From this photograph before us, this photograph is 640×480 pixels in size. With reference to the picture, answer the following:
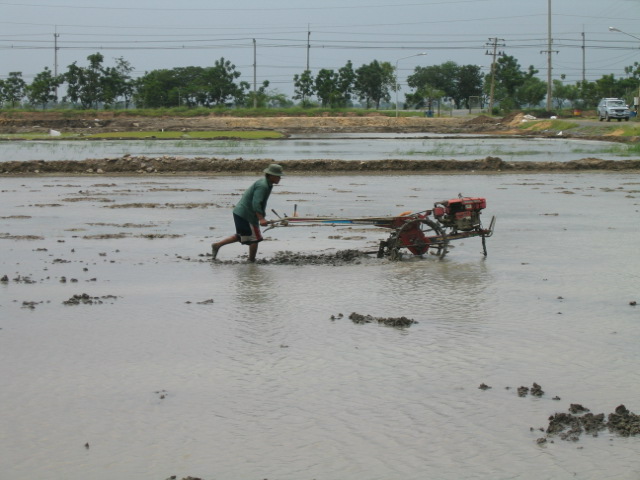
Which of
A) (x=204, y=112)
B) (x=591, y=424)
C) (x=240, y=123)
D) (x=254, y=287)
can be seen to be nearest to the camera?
(x=591, y=424)

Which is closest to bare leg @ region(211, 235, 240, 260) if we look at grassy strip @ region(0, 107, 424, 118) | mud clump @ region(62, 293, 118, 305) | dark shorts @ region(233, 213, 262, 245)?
dark shorts @ region(233, 213, 262, 245)

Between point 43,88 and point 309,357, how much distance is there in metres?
86.3

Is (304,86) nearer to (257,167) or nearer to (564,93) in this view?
(564,93)

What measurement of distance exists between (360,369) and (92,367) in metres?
2.07

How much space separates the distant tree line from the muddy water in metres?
74.7

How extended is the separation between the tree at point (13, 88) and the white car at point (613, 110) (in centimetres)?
6074

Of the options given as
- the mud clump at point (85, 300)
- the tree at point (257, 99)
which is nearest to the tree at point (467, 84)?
the tree at point (257, 99)

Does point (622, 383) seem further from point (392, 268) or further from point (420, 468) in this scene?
point (392, 268)

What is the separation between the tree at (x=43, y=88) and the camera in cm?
8719

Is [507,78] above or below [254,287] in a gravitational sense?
above

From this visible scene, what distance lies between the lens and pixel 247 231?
1145 centimetres

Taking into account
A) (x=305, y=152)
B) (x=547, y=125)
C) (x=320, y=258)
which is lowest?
(x=320, y=258)

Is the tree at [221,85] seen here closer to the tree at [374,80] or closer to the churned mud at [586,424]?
the tree at [374,80]

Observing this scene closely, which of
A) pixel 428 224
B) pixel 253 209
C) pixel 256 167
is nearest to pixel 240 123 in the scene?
pixel 256 167
